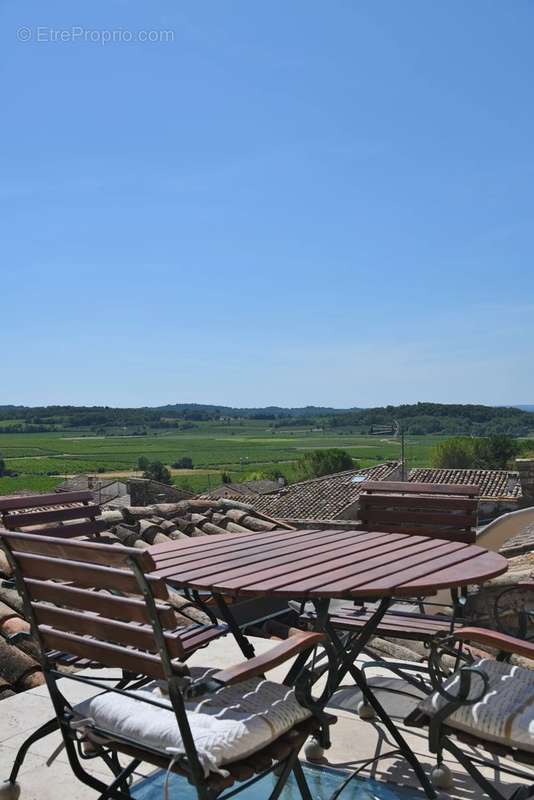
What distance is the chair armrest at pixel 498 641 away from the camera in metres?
1.94

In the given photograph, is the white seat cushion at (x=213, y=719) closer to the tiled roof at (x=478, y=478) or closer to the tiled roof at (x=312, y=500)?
the tiled roof at (x=312, y=500)

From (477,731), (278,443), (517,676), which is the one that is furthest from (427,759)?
(278,443)

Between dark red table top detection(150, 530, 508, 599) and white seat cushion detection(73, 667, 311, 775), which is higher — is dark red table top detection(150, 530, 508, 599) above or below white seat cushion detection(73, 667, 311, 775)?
above

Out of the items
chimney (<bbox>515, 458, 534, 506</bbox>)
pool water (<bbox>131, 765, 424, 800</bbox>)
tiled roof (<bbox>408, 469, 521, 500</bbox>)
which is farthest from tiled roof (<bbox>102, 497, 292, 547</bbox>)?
tiled roof (<bbox>408, 469, 521, 500</bbox>)

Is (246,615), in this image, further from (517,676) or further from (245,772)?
(245,772)

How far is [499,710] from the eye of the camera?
76.6 inches

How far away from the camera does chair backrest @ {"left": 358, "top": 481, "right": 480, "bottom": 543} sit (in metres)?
3.72

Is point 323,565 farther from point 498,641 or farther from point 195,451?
point 195,451

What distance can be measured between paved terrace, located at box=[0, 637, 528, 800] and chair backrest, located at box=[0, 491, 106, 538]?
0.67 m

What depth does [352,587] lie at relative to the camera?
2168mm

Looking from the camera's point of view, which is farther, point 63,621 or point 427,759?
point 427,759

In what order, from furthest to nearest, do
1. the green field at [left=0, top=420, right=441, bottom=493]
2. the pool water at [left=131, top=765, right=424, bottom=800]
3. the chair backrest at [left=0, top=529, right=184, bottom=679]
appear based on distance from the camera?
the green field at [left=0, top=420, right=441, bottom=493] < the pool water at [left=131, top=765, right=424, bottom=800] < the chair backrest at [left=0, top=529, right=184, bottom=679]

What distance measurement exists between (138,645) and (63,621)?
29 centimetres

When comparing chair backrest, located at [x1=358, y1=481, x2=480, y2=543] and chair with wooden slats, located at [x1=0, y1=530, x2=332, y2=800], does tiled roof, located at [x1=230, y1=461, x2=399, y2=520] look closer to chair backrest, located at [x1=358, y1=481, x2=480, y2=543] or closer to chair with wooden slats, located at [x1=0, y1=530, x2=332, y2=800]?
chair backrest, located at [x1=358, y1=481, x2=480, y2=543]
